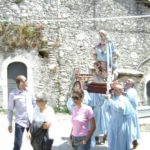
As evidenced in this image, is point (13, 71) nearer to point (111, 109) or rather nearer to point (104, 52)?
point (104, 52)

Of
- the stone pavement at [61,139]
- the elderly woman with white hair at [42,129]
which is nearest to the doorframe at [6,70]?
the stone pavement at [61,139]

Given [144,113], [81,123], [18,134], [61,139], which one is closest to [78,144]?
[81,123]

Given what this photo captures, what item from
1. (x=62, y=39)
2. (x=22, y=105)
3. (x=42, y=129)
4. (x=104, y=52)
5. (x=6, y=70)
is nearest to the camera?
(x=42, y=129)

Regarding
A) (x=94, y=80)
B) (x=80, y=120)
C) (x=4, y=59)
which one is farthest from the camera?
(x=4, y=59)

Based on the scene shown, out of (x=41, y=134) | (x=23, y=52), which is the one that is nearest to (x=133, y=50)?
(x=23, y=52)

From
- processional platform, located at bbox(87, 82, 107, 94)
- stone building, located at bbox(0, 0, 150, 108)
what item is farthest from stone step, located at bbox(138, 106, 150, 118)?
stone building, located at bbox(0, 0, 150, 108)

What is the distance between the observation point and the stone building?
1537cm

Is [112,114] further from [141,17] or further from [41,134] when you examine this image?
[141,17]

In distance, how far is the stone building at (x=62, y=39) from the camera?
15.4 metres

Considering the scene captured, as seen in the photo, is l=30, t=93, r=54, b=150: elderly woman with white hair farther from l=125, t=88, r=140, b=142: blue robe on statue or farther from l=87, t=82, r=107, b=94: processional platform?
l=87, t=82, r=107, b=94: processional platform

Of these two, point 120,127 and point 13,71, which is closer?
point 120,127

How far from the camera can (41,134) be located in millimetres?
6426

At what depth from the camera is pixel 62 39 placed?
15.9 m

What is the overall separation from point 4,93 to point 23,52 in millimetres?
1474
